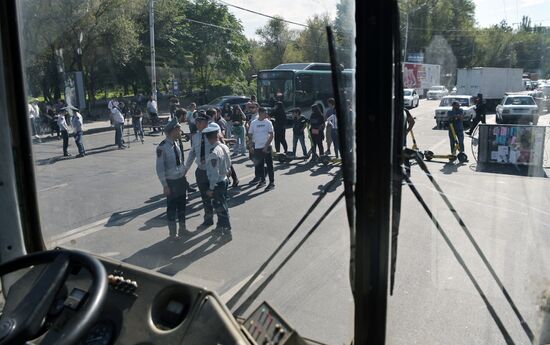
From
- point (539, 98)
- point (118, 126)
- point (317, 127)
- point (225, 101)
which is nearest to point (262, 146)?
point (225, 101)

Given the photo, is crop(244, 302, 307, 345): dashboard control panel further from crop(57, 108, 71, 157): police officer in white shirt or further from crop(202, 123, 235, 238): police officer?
crop(57, 108, 71, 157): police officer in white shirt

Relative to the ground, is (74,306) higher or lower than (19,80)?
lower

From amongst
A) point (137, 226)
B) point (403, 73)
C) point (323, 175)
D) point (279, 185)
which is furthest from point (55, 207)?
point (403, 73)

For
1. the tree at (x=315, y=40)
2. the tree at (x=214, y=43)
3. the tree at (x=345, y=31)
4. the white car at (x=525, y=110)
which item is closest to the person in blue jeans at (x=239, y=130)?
the tree at (x=214, y=43)

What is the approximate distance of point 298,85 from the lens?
6.73ft

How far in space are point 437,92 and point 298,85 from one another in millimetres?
588

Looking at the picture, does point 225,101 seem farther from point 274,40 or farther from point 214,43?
point 274,40

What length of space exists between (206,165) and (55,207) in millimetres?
Answer: 805

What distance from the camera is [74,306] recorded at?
1638mm

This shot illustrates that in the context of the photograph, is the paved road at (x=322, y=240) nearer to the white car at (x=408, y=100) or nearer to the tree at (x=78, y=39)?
the white car at (x=408, y=100)

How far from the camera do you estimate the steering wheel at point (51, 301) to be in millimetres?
1312

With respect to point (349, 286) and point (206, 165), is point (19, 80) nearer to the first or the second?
point (206, 165)

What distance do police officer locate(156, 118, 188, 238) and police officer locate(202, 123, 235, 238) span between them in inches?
5.4

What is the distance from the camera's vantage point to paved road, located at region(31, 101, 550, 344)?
5.49 feet
